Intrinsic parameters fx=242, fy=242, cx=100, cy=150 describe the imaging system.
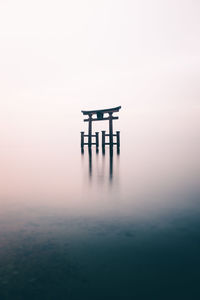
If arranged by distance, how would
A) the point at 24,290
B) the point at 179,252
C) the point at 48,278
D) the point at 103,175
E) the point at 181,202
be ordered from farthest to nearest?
1. the point at 103,175
2. the point at 181,202
3. the point at 179,252
4. the point at 48,278
5. the point at 24,290

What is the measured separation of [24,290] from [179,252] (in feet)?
6.53

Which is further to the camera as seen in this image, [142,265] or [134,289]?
[142,265]

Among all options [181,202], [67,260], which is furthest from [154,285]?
[181,202]

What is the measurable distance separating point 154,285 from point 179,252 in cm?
89

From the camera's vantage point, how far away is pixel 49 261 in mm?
3010

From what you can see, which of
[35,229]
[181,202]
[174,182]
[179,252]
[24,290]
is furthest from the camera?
[174,182]

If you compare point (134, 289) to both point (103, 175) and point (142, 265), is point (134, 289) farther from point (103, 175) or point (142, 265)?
point (103, 175)

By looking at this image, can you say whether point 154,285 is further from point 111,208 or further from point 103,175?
point 103,175

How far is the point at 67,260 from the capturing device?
9.95 ft

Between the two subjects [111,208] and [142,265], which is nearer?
[142,265]

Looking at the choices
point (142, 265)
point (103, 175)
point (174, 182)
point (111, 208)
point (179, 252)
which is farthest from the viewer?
point (103, 175)

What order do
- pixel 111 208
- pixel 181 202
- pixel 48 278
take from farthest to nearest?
pixel 181 202 < pixel 111 208 < pixel 48 278

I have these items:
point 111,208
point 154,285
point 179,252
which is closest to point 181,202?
point 111,208

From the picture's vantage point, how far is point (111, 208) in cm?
545
